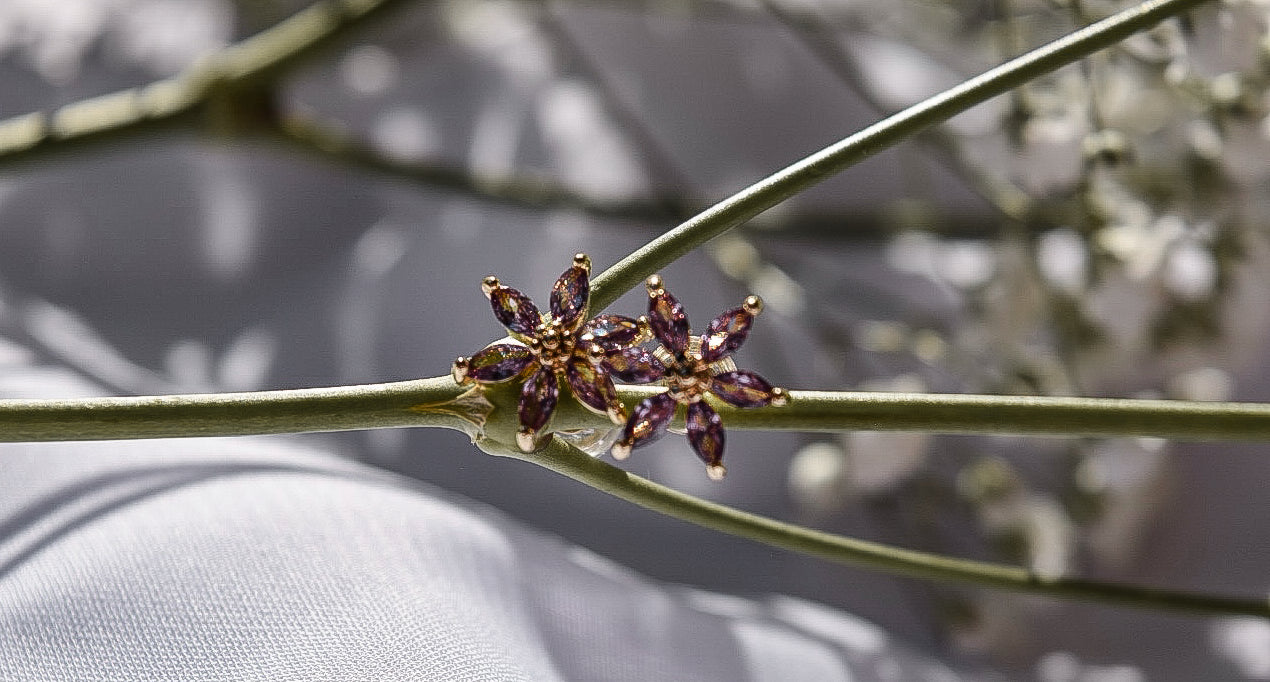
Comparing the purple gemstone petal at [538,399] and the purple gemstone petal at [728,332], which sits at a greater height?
the purple gemstone petal at [728,332]

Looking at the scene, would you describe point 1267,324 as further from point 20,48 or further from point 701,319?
point 20,48

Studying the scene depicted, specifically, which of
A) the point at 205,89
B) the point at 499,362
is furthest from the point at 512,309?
the point at 205,89

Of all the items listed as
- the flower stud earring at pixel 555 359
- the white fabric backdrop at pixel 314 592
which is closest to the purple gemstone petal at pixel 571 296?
the flower stud earring at pixel 555 359

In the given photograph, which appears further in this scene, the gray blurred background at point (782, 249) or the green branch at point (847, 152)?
the gray blurred background at point (782, 249)

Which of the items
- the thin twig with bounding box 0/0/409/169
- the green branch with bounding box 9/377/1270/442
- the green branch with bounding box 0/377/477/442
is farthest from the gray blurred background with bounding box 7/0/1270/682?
the green branch with bounding box 0/377/477/442

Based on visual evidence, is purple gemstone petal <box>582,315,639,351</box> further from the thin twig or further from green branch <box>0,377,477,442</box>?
the thin twig

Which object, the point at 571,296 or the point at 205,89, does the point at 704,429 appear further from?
the point at 205,89

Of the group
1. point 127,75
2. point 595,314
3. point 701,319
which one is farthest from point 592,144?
point 595,314

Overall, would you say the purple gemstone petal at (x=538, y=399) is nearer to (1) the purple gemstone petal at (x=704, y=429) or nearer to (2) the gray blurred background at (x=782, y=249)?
(1) the purple gemstone petal at (x=704, y=429)
